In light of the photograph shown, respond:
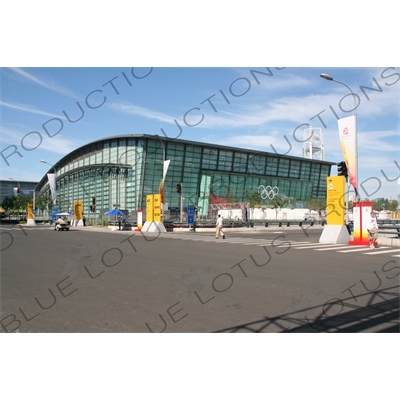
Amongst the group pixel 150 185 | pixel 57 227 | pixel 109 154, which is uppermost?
pixel 109 154

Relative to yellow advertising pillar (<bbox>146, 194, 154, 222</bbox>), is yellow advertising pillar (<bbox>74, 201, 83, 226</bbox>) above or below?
below

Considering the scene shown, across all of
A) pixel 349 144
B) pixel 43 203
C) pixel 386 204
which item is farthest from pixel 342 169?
pixel 43 203

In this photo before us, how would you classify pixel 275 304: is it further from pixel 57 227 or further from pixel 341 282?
pixel 57 227

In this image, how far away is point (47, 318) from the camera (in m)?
6.68

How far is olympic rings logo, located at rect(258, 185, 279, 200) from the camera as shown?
80.5 m

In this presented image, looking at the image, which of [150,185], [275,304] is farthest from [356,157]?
[150,185]

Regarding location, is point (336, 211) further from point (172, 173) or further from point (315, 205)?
point (315, 205)

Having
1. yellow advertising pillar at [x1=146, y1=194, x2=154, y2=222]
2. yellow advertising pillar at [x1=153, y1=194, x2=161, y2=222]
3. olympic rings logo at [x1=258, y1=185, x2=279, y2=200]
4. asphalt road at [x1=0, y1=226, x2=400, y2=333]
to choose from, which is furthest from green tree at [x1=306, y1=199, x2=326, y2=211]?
asphalt road at [x1=0, y1=226, x2=400, y2=333]

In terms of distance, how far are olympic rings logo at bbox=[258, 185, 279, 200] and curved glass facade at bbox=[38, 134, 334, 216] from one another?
1530 mm

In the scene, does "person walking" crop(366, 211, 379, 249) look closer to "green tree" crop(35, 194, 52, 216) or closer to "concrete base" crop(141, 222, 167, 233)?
"concrete base" crop(141, 222, 167, 233)

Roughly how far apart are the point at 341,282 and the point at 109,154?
7075cm

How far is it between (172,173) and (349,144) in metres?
53.0

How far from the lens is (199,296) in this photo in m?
8.35

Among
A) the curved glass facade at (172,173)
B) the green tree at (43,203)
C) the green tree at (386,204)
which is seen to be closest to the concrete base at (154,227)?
the curved glass facade at (172,173)
